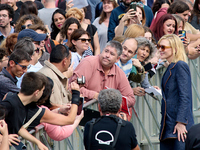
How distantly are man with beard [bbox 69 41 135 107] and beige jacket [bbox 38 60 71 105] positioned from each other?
0.31 meters

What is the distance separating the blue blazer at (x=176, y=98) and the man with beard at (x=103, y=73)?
70 cm

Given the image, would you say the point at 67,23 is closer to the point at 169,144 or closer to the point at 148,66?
the point at 148,66

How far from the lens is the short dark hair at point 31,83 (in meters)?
4.75

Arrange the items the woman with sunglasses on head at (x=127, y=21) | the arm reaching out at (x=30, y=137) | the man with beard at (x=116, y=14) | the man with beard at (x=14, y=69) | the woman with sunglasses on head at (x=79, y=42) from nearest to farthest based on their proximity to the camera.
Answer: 1. the arm reaching out at (x=30, y=137)
2. the man with beard at (x=14, y=69)
3. the woman with sunglasses on head at (x=79, y=42)
4. the woman with sunglasses on head at (x=127, y=21)
5. the man with beard at (x=116, y=14)

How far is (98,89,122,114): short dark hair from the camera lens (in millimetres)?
4750

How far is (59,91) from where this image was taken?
5.90 m

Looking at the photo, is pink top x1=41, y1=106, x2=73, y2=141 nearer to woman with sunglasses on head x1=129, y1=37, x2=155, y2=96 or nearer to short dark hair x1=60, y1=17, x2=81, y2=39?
woman with sunglasses on head x1=129, y1=37, x2=155, y2=96

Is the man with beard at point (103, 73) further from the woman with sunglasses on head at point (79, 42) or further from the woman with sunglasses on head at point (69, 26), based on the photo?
the woman with sunglasses on head at point (69, 26)

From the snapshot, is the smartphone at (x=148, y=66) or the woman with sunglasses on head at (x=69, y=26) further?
the woman with sunglasses on head at (x=69, y=26)

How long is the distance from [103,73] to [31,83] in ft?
6.21

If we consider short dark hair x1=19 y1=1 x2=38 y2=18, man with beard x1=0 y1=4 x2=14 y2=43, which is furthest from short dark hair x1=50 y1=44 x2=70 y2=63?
short dark hair x1=19 y1=1 x2=38 y2=18

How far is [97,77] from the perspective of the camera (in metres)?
6.49

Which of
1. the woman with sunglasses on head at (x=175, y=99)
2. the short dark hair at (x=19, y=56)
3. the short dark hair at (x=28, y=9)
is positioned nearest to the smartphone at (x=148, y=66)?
the woman with sunglasses on head at (x=175, y=99)

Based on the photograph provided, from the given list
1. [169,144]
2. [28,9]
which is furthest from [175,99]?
[28,9]
